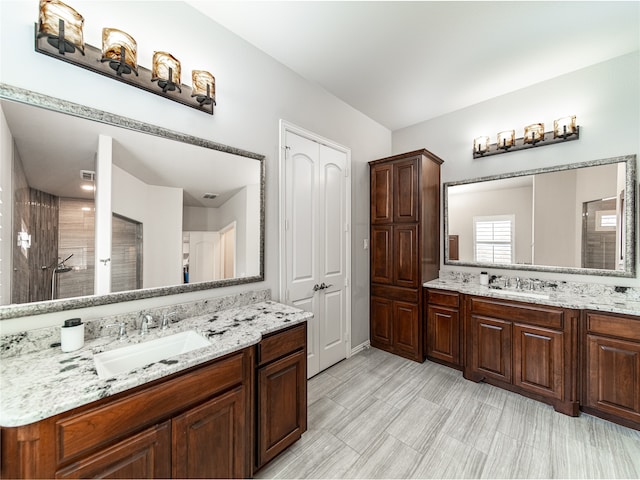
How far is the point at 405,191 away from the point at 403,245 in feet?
2.05

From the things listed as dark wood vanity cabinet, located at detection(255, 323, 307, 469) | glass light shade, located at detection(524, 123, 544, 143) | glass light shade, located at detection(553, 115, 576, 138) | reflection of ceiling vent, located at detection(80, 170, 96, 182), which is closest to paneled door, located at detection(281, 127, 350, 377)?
dark wood vanity cabinet, located at detection(255, 323, 307, 469)

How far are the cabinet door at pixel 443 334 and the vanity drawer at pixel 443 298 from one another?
54 millimetres

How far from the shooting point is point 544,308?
2150 millimetres

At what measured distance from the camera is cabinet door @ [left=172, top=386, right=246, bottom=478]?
3.65 feet

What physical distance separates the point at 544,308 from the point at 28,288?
3.44m

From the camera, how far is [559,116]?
2508 mm

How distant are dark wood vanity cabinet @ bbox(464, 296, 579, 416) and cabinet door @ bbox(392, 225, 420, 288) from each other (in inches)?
23.1

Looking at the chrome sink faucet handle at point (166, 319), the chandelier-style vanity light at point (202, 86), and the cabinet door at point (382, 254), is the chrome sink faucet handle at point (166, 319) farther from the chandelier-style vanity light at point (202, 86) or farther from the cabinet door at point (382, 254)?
the cabinet door at point (382, 254)

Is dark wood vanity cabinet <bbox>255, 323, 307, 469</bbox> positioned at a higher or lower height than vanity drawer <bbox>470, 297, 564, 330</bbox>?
lower

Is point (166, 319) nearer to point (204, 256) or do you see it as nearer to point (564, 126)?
point (204, 256)

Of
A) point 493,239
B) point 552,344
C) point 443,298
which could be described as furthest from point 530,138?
point 552,344

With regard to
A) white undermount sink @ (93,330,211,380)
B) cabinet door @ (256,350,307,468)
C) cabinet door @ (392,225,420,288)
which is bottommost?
cabinet door @ (256,350,307,468)

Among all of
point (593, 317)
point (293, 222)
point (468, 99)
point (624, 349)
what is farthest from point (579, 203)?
point (293, 222)

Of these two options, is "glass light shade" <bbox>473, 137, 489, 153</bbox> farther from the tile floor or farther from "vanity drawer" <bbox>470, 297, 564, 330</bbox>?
the tile floor
